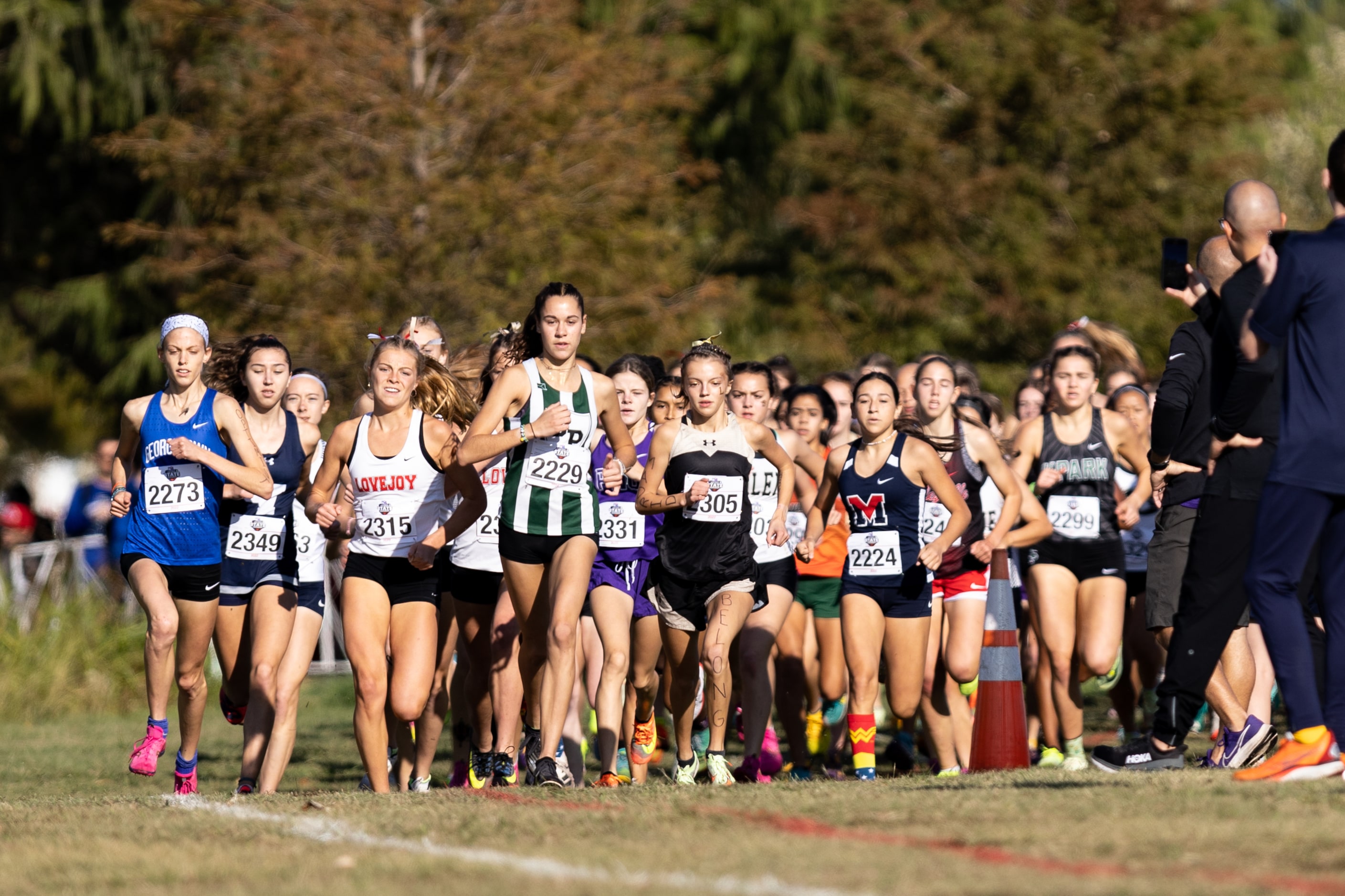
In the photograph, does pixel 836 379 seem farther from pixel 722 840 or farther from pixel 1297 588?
pixel 722 840

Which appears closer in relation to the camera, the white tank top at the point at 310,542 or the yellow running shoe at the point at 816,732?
the white tank top at the point at 310,542

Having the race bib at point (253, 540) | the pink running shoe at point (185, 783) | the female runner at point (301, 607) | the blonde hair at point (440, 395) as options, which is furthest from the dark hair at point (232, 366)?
the pink running shoe at point (185, 783)

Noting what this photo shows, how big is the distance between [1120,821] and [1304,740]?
86 centimetres

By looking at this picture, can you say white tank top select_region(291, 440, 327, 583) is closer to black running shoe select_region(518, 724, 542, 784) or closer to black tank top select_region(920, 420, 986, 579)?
black running shoe select_region(518, 724, 542, 784)

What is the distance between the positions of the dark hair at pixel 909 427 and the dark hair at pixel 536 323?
1856 millimetres

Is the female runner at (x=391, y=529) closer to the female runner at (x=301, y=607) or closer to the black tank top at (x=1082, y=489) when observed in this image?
the female runner at (x=301, y=607)

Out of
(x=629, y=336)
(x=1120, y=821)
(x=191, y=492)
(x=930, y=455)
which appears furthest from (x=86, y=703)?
(x=1120, y=821)

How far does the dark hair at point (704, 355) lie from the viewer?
957cm

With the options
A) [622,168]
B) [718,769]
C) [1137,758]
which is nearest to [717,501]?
[718,769]

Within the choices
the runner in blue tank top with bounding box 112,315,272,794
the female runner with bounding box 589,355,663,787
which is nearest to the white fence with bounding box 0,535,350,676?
the female runner with bounding box 589,355,663,787

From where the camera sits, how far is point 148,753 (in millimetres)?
8930

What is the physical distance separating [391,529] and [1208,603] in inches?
153

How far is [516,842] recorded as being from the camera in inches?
239

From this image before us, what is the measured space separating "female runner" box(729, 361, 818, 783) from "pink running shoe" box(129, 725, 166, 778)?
2980 millimetres
